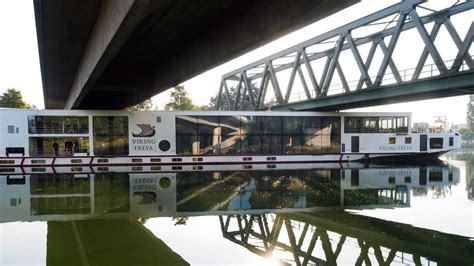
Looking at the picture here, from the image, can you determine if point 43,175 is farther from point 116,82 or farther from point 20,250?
point 20,250

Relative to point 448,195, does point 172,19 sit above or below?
above

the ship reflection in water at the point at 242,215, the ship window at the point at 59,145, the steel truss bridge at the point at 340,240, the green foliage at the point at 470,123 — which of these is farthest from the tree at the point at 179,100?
the green foliage at the point at 470,123

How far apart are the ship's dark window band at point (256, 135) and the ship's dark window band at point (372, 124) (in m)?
1.29

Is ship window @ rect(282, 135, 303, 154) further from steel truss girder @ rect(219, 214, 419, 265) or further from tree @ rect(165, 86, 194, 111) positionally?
tree @ rect(165, 86, 194, 111)

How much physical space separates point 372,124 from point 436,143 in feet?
24.2

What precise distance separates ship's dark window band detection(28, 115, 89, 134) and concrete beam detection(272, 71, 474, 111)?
19.6 metres

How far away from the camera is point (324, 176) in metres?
19.4

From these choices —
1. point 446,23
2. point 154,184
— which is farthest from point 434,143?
point 154,184

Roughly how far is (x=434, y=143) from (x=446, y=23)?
521 inches

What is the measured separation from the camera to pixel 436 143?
103 feet

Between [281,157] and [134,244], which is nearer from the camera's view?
[134,244]

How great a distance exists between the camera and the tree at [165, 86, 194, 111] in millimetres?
71375

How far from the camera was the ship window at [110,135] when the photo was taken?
25.6 m

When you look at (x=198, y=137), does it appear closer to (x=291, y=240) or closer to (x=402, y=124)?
(x=402, y=124)
